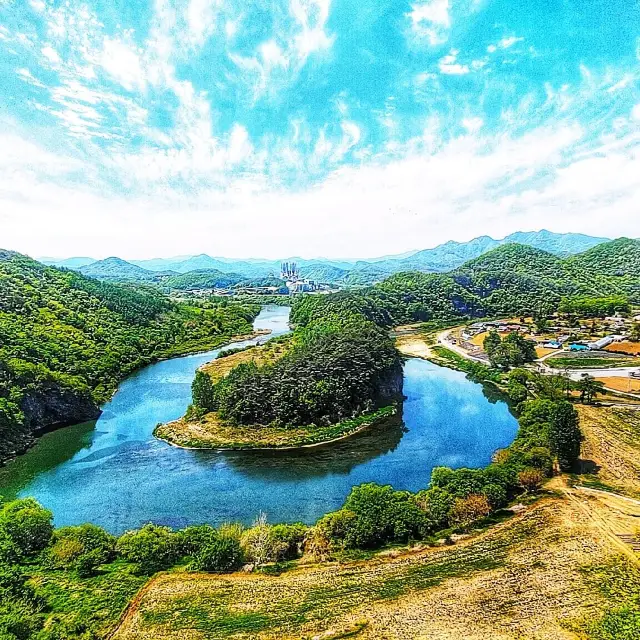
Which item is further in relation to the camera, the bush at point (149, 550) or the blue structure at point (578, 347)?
the blue structure at point (578, 347)

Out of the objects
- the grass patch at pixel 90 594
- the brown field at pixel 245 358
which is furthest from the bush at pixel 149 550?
the brown field at pixel 245 358

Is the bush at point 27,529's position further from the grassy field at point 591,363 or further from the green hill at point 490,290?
the green hill at point 490,290

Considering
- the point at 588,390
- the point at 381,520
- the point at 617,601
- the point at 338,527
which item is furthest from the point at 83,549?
the point at 588,390

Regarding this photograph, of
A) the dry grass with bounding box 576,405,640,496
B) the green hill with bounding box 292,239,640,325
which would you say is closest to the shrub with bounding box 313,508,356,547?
the dry grass with bounding box 576,405,640,496

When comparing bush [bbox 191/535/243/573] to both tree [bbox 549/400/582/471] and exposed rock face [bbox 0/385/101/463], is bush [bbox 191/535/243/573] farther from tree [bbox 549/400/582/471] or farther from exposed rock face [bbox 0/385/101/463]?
exposed rock face [bbox 0/385/101/463]

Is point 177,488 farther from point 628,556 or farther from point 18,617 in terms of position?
point 628,556

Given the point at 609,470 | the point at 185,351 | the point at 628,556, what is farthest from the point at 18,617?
the point at 185,351
